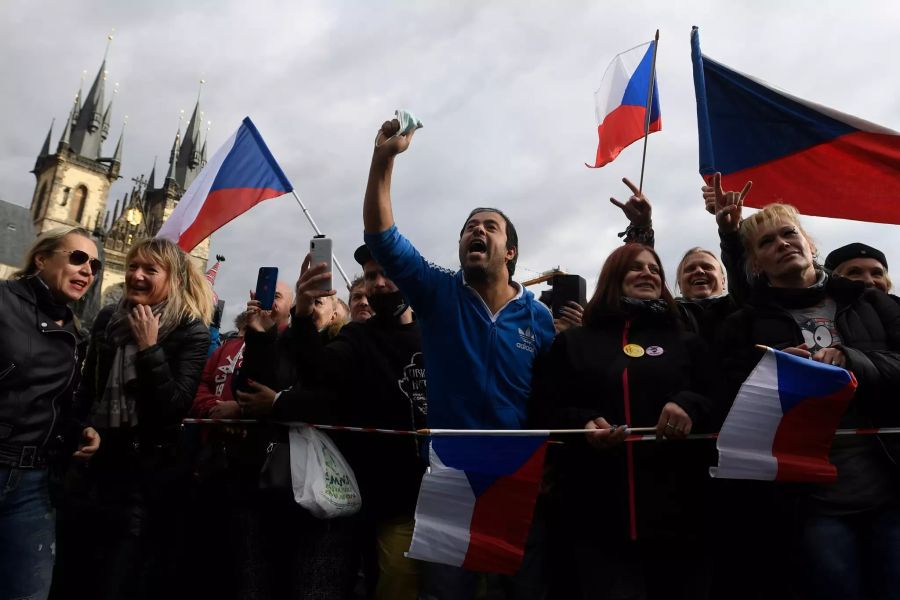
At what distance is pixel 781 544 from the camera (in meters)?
2.26

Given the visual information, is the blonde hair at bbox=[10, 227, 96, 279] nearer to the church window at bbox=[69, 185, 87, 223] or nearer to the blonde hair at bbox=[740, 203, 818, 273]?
the blonde hair at bbox=[740, 203, 818, 273]

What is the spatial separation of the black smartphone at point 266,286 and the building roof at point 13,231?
5585cm

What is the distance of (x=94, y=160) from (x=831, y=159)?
75370 millimetres

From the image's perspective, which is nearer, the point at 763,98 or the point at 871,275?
the point at 871,275

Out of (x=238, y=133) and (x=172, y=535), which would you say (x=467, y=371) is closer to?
(x=172, y=535)

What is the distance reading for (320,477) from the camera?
2.64 metres

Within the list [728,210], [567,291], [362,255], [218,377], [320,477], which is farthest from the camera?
[567,291]

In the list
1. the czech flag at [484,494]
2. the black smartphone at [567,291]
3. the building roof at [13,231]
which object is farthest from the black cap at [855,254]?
the building roof at [13,231]

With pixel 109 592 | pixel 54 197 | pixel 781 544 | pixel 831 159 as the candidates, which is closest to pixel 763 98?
pixel 831 159

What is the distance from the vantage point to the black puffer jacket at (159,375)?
275 centimetres

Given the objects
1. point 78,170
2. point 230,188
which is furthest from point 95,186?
point 230,188

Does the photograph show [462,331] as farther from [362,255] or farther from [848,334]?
[848,334]

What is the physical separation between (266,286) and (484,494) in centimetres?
144

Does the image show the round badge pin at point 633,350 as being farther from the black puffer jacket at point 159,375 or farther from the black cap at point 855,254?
the black puffer jacket at point 159,375
